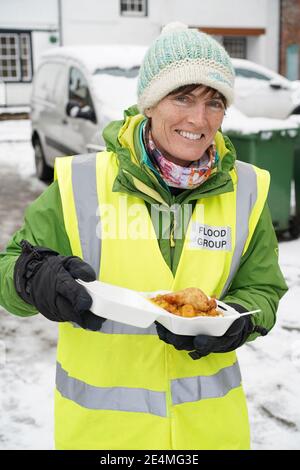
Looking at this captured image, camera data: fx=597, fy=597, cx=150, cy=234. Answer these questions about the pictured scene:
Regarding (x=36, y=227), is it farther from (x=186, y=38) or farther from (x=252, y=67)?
(x=252, y=67)

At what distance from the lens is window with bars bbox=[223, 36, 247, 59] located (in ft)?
73.4

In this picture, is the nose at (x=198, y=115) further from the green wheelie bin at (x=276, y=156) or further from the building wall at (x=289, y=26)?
the building wall at (x=289, y=26)

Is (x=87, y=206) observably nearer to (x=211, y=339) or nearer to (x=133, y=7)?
(x=211, y=339)

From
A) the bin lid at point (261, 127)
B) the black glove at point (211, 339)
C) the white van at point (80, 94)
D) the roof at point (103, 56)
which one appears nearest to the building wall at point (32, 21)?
the white van at point (80, 94)

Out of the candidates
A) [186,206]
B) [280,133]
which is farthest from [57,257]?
[280,133]

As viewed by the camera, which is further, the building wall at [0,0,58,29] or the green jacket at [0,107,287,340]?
the building wall at [0,0,58,29]

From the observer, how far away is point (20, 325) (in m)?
4.44

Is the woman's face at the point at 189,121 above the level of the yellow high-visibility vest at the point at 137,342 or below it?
above

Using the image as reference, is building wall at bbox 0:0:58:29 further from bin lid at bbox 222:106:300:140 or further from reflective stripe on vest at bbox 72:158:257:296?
reflective stripe on vest at bbox 72:158:257:296

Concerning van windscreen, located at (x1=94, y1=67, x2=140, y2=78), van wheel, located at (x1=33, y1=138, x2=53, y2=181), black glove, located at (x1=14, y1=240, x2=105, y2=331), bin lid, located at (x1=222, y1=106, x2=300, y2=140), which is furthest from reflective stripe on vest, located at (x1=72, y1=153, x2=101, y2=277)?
van wheel, located at (x1=33, y1=138, x2=53, y2=181)

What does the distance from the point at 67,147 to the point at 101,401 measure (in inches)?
241

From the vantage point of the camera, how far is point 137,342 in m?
1.70

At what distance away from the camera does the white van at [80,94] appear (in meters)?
6.76

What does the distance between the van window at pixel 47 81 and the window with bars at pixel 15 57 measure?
38.4 feet
